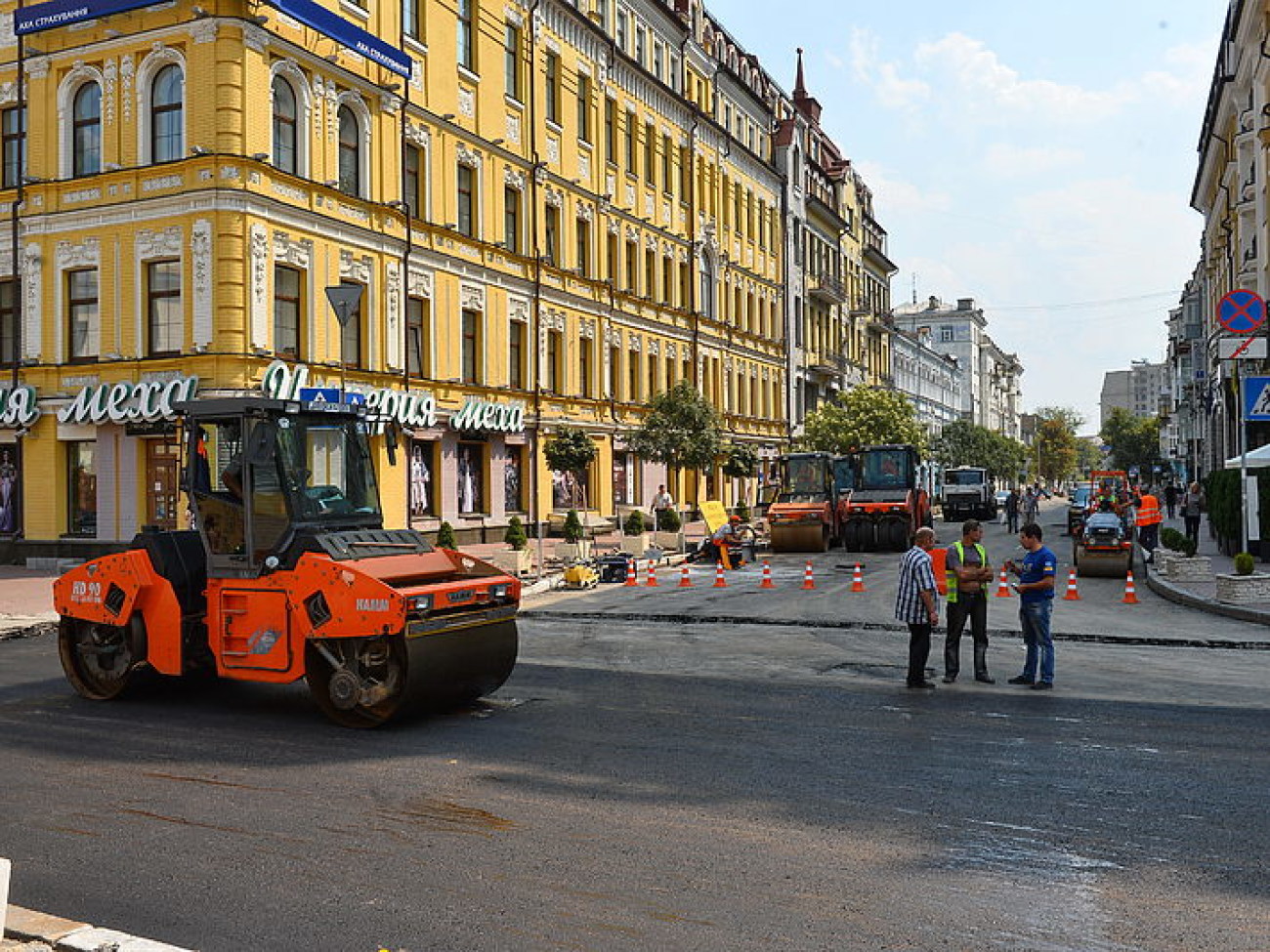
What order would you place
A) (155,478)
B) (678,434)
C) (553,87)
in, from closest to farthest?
(155,478), (678,434), (553,87)

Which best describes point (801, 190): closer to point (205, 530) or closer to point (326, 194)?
point (326, 194)

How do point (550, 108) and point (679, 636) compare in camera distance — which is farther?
point (550, 108)

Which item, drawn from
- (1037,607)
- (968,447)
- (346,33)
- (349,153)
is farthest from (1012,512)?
(968,447)

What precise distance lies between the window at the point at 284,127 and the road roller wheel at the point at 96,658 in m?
16.5

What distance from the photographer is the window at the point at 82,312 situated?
86.0 ft

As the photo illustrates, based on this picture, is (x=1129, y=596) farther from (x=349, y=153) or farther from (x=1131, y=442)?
(x=1131, y=442)

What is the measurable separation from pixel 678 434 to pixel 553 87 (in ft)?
38.7

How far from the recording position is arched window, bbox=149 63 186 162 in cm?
2505

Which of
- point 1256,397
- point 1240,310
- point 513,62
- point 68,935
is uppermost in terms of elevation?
point 513,62

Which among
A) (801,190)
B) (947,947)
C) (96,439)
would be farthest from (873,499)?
(801,190)

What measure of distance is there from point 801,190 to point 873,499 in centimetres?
3392

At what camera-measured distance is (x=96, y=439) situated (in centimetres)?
2598

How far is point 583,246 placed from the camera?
38938 mm

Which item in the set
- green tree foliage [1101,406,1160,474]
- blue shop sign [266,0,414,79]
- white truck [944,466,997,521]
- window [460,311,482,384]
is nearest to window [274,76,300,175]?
blue shop sign [266,0,414,79]
